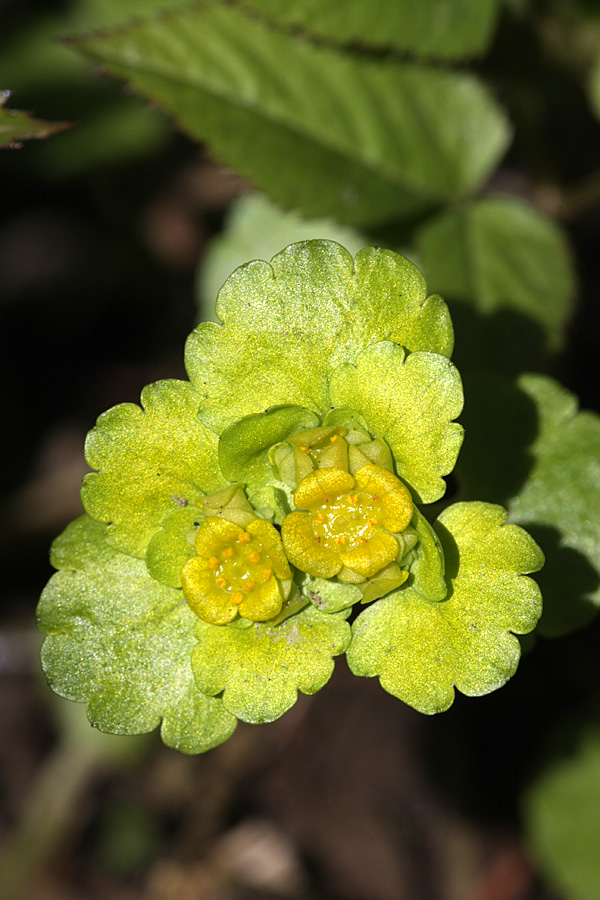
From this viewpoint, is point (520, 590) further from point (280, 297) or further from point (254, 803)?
point (254, 803)

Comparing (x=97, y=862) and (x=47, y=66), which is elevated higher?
(x=47, y=66)

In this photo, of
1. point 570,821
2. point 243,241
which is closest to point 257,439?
point 243,241

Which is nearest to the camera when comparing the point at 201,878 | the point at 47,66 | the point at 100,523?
the point at 100,523

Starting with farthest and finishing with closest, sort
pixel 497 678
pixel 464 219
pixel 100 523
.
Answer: pixel 464 219 → pixel 100 523 → pixel 497 678

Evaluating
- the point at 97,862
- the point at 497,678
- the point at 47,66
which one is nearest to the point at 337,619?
the point at 497,678

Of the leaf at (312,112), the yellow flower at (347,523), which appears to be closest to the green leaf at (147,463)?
the yellow flower at (347,523)

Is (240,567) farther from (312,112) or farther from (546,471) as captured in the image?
(312,112)

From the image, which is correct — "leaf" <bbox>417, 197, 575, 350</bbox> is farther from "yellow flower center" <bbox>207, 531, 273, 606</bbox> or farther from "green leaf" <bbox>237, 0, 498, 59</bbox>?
"yellow flower center" <bbox>207, 531, 273, 606</bbox>
